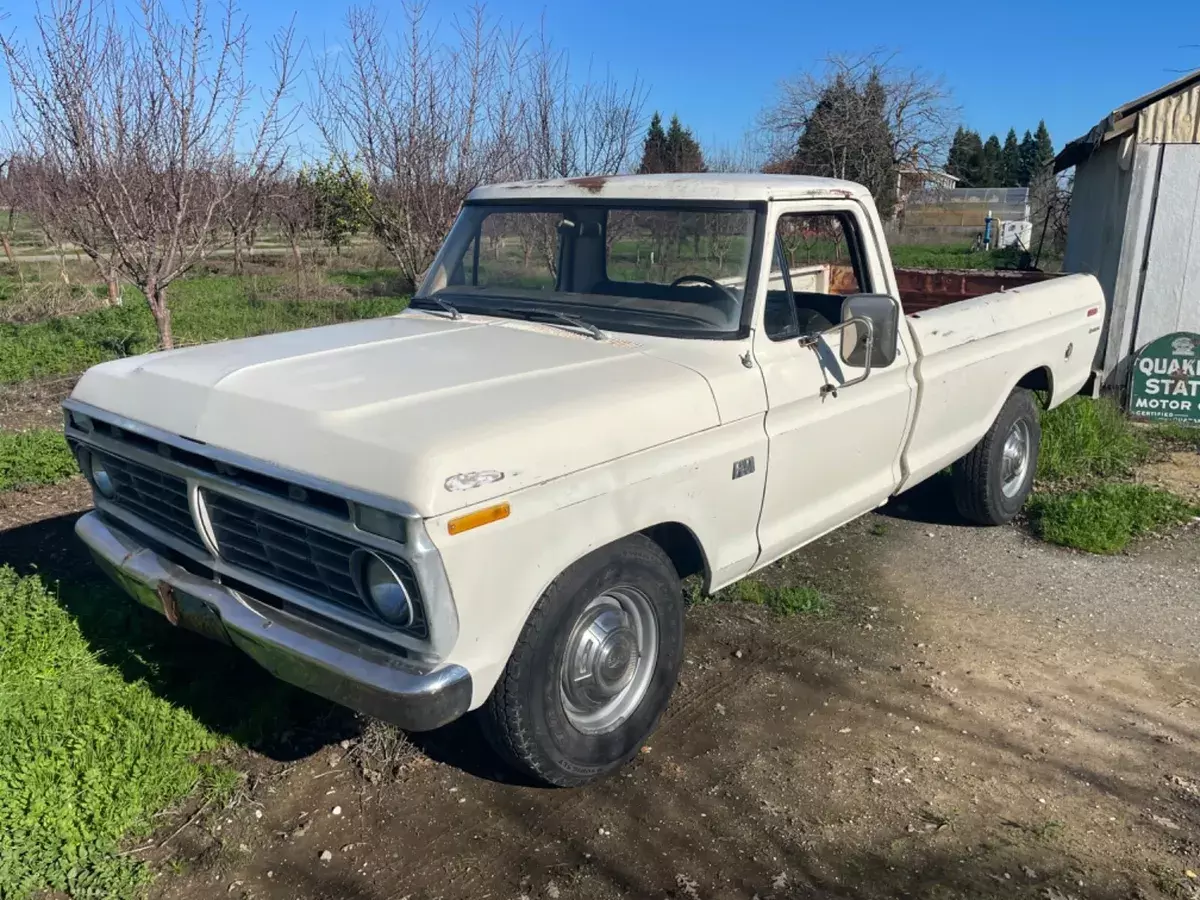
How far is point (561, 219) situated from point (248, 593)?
218 cm

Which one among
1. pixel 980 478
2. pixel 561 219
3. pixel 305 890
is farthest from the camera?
pixel 980 478

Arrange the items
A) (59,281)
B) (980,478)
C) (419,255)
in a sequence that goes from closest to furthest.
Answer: (980,478) < (419,255) < (59,281)

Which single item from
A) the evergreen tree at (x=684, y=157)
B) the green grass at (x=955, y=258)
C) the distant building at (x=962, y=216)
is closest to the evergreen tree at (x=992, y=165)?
the distant building at (x=962, y=216)

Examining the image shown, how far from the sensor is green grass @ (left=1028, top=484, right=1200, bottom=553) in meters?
5.62

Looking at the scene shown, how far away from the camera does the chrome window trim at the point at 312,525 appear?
2.55 metres

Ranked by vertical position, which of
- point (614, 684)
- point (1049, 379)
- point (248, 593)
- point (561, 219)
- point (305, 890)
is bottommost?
point (305, 890)

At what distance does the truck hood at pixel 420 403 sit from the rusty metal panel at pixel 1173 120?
6.78m

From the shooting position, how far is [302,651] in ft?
9.32

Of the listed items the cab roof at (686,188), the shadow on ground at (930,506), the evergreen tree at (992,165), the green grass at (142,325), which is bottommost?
the shadow on ground at (930,506)

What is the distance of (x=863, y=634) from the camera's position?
4.55 m

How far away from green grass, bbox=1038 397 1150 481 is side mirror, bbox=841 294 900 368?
361 cm

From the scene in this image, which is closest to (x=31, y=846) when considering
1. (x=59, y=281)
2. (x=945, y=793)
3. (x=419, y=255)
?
(x=945, y=793)

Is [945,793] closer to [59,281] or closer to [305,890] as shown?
[305,890]

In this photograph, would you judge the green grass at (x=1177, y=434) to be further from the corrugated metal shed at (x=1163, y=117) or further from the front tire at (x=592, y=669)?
the front tire at (x=592, y=669)
